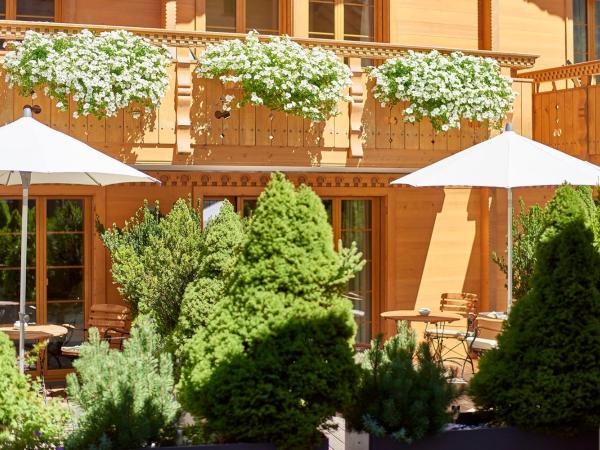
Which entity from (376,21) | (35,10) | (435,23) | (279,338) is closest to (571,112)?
(435,23)

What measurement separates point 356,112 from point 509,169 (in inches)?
107

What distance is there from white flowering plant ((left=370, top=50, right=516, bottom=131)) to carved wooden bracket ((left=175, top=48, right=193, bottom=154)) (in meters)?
2.62

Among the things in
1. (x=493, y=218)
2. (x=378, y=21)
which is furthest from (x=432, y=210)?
(x=378, y=21)

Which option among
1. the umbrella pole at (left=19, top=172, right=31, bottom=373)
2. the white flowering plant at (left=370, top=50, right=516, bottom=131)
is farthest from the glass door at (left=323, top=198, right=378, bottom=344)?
the umbrella pole at (left=19, top=172, right=31, bottom=373)

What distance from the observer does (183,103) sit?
12172 millimetres

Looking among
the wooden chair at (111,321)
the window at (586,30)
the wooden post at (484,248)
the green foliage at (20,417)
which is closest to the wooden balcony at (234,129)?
the wooden post at (484,248)

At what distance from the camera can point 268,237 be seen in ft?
21.1

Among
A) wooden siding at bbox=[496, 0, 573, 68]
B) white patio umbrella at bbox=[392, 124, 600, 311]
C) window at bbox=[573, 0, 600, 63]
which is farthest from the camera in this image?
window at bbox=[573, 0, 600, 63]

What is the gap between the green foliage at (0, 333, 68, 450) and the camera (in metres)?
6.20

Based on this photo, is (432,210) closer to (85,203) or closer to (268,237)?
(85,203)

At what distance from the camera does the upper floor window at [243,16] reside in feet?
48.1

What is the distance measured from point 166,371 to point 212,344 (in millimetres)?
486

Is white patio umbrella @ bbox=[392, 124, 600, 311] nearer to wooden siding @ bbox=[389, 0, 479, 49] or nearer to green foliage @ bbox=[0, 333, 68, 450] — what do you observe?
wooden siding @ bbox=[389, 0, 479, 49]

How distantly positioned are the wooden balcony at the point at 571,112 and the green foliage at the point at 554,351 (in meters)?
7.28
